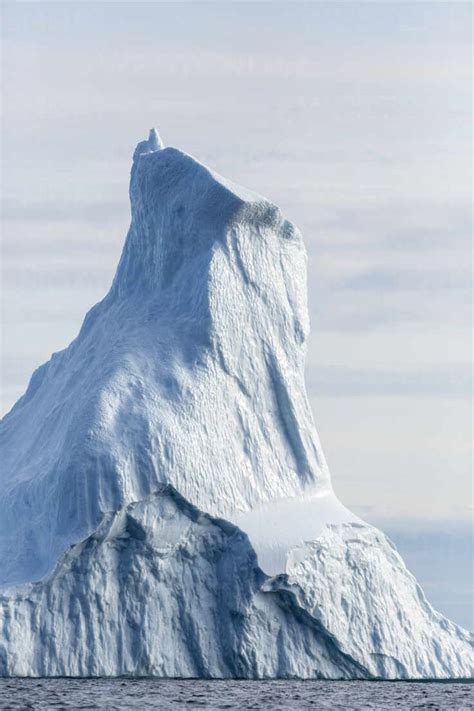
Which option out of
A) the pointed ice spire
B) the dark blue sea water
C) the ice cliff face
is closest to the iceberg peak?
the pointed ice spire

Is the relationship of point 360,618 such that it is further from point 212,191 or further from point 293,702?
point 212,191

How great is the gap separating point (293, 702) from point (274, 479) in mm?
6049

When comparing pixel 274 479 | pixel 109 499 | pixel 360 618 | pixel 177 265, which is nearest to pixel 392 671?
pixel 360 618

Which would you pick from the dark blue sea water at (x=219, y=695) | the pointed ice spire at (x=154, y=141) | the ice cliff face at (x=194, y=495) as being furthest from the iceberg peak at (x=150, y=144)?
the dark blue sea water at (x=219, y=695)

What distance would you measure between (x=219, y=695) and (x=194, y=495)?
13.3 feet

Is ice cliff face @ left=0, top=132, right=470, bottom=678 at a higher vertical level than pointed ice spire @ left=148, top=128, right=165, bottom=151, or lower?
lower

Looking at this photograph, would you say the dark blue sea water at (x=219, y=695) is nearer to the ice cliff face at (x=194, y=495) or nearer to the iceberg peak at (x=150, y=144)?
the ice cliff face at (x=194, y=495)

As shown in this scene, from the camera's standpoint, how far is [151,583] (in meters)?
30.5

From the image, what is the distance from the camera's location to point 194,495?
31500mm

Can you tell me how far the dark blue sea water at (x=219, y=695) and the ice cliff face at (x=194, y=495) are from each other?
16.2 inches

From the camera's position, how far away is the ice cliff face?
30188 mm

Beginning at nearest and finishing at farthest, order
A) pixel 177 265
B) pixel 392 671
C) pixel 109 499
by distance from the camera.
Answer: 1. pixel 109 499
2. pixel 392 671
3. pixel 177 265

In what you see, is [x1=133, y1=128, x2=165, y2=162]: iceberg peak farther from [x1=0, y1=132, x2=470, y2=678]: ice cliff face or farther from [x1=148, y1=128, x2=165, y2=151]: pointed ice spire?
[x1=0, y1=132, x2=470, y2=678]: ice cliff face

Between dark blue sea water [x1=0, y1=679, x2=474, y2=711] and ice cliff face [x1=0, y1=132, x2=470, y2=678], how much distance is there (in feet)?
1.35
